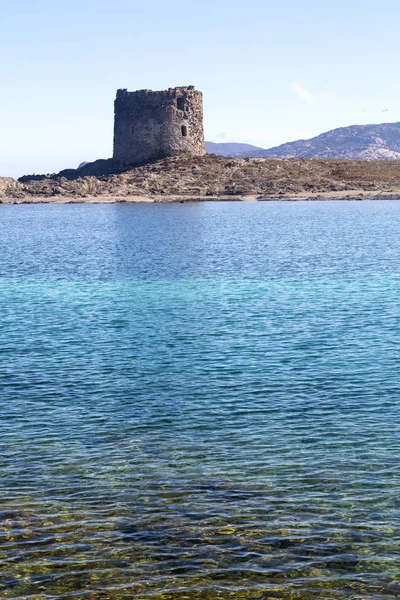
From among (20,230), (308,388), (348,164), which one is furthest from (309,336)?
(348,164)

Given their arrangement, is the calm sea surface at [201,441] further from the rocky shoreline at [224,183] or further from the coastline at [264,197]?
the rocky shoreline at [224,183]

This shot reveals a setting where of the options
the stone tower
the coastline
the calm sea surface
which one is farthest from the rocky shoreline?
the calm sea surface

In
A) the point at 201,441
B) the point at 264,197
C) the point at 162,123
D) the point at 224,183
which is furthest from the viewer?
the point at 162,123

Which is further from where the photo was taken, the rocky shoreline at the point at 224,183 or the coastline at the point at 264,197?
the rocky shoreline at the point at 224,183

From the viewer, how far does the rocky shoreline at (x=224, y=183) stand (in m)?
97.8

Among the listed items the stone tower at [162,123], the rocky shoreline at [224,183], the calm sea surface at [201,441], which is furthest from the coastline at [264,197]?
the calm sea surface at [201,441]

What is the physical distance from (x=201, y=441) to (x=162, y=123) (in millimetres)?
101217

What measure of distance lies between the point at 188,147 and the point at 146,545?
346 feet

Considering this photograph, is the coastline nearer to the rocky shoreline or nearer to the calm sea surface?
the rocky shoreline

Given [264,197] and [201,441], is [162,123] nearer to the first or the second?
[264,197]

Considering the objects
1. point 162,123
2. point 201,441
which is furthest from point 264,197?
point 201,441

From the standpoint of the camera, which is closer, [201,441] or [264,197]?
[201,441]

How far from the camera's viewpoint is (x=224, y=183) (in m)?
101

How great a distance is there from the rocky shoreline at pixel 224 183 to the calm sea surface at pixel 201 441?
6238 cm
